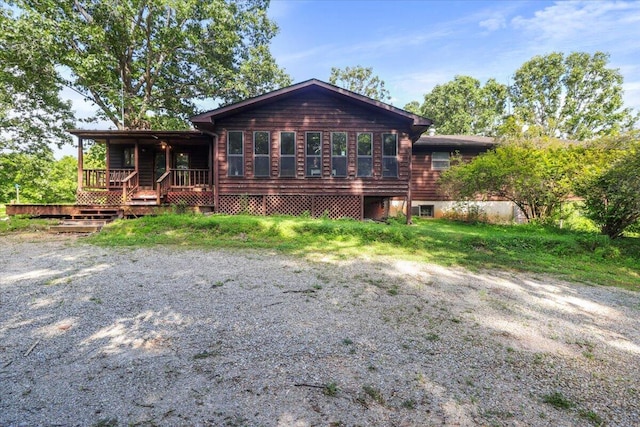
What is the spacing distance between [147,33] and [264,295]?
20.0 m

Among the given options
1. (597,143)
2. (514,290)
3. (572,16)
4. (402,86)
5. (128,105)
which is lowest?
(514,290)

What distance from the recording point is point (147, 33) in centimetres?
1820

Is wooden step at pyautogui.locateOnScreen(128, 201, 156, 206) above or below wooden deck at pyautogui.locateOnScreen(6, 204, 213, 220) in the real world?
above

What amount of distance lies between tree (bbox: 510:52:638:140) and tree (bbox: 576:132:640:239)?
24.7 meters

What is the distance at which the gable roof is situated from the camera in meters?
12.0

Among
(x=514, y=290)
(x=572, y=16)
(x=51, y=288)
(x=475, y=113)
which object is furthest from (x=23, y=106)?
(x=475, y=113)

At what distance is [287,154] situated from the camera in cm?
1282

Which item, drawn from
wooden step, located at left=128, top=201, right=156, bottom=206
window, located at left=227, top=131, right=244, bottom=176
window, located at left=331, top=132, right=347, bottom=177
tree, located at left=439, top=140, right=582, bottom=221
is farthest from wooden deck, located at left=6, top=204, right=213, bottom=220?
tree, located at left=439, top=140, right=582, bottom=221

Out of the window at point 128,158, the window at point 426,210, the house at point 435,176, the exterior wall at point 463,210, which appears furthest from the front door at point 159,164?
the window at point 426,210

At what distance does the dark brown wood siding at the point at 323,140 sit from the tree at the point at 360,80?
98.7ft

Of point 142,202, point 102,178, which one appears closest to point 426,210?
point 142,202

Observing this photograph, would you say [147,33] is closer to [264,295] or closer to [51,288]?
[51,288]

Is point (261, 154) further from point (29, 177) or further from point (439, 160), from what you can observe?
point (29, 177)

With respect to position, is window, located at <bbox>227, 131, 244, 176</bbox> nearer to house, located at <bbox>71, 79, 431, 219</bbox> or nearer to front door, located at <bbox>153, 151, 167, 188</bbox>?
house, located at <bbox>71, 79, 431, 219</bbox>
